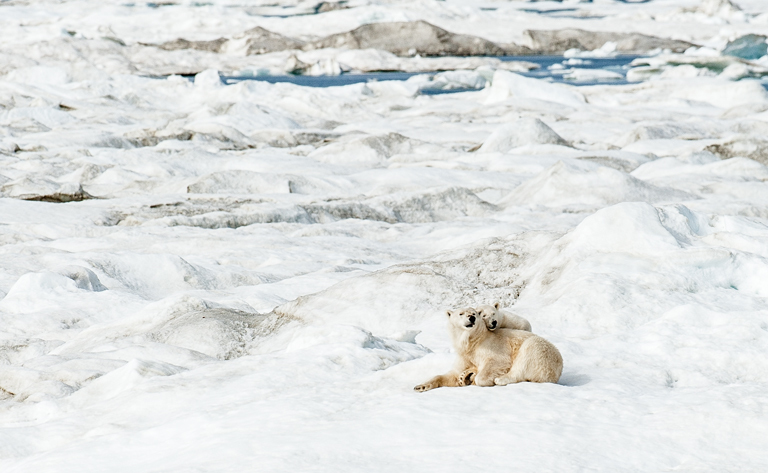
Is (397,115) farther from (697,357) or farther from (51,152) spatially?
(697,357)

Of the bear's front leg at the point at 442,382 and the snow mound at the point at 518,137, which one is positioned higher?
the bear's front leg at the point at 442,382

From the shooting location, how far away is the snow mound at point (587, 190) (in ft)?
43.1

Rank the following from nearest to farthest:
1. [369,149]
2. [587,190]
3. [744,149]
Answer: [587,190] < [744,149] < [369,149]

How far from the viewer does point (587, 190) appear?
13469 mm

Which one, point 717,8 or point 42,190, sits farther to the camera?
→ point 717,8

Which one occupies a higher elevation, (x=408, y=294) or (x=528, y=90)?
(x=408, y=294)

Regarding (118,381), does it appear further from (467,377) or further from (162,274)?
(162,274)

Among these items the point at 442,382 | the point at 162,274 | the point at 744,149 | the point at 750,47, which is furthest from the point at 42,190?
the point at 750,47

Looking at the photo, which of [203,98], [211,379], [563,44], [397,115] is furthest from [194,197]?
[563,44]

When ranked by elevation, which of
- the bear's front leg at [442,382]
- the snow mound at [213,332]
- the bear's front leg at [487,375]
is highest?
the bear's front leg at [487,375]

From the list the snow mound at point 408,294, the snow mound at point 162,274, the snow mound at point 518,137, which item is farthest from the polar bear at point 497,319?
the snow mound at point 518,137

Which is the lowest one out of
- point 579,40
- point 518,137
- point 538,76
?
point 579,40

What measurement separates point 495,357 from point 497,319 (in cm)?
18

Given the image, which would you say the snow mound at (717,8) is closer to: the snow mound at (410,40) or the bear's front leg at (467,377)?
the snow mound at (410,40)
